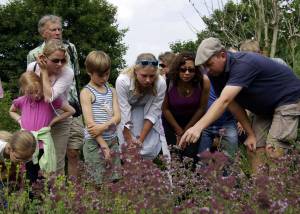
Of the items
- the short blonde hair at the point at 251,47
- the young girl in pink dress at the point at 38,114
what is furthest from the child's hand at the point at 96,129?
the short blonde hair at the point at 251,47

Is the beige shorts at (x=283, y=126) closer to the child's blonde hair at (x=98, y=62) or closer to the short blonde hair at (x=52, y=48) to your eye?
the child's blonde hair at (x=98, y=62)

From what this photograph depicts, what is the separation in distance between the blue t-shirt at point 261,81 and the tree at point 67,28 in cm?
2603

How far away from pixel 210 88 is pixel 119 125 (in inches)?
45.9

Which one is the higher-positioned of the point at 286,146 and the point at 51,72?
the point at 51,72

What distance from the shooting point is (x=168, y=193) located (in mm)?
3965

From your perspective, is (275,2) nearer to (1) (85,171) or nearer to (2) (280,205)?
(1) (85,171)

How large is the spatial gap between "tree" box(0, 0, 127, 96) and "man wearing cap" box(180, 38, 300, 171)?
25792mm

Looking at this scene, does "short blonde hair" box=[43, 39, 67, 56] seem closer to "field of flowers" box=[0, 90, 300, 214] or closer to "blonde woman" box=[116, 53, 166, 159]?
"blonde woman" box=[116, 53, 166, 159]

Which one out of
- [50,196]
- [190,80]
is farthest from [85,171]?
[190,80]

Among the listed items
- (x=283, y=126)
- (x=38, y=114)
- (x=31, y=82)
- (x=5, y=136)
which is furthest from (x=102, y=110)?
(x=283, y=126)

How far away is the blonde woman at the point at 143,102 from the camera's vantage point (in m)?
6.28

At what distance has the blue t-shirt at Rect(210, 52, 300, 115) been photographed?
551 centimetres

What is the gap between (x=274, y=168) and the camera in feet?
14.6

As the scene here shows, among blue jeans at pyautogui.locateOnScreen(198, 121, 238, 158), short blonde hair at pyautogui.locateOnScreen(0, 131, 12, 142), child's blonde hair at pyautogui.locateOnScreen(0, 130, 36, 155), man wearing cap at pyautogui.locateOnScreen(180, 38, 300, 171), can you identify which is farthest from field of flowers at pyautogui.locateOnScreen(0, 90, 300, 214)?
blue jeans at pyautogui.locateOnScreen(198, 121, 238, 158)
